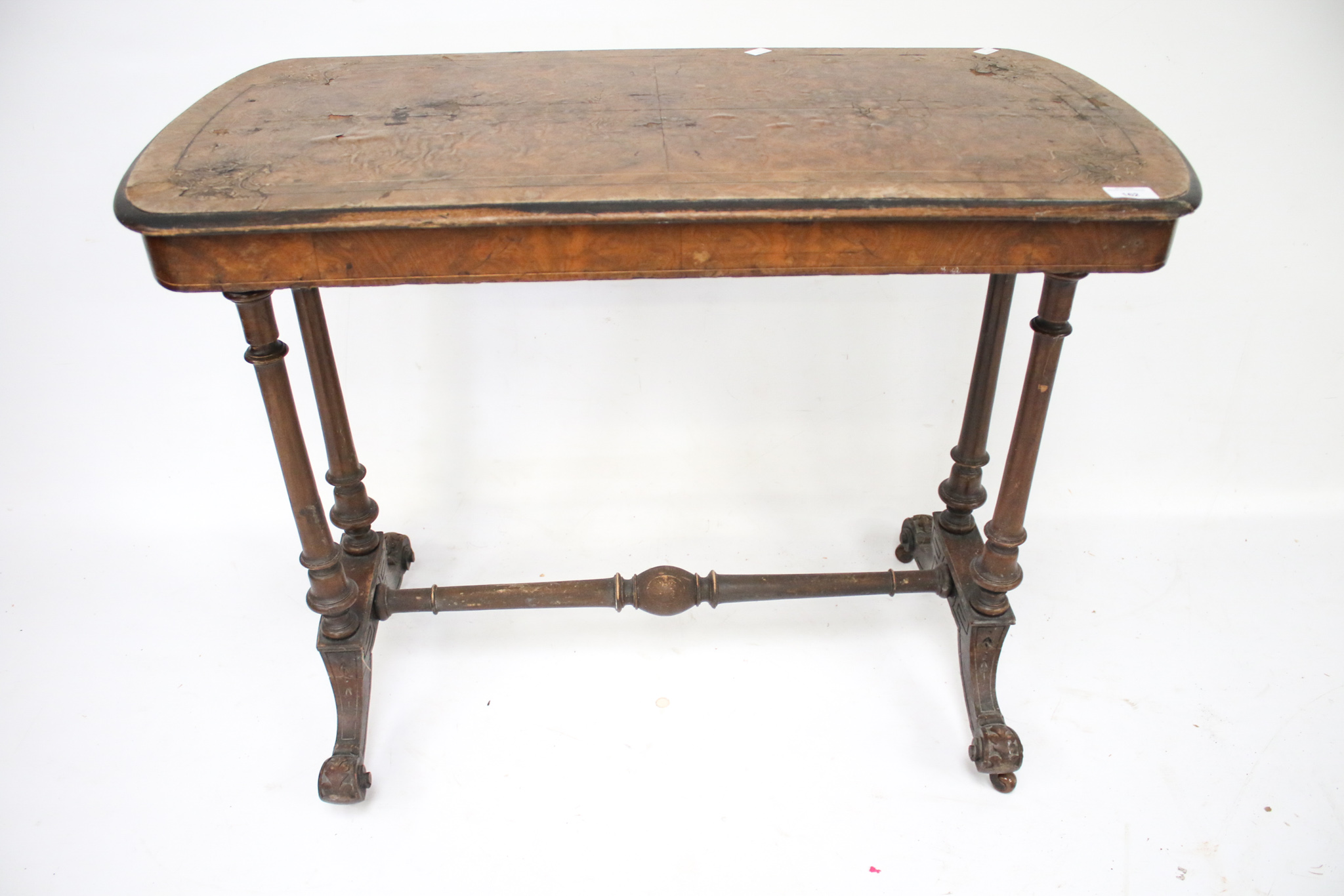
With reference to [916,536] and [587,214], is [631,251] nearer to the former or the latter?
[587,214]

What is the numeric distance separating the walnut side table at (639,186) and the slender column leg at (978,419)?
13.1 inches

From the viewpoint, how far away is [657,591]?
6.98ft

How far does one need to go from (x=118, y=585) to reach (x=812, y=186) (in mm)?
1950

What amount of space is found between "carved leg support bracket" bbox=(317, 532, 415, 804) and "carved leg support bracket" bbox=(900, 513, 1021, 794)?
3.81ft

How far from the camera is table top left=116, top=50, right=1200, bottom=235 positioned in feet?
4.68

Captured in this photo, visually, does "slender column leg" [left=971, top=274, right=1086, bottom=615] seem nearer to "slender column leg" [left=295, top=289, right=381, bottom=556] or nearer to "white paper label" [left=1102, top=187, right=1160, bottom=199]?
"white paper label" [left=1102, top=187, right=1160, bottom=199]

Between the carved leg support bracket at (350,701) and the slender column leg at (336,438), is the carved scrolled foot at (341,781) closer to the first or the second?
the carved leg support bracket at (350,701)

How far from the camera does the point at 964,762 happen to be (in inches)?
81.0

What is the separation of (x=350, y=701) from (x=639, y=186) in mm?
1170

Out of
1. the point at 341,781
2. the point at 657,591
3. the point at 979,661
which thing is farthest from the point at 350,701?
the point at 979,661

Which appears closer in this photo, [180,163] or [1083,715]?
[180,163]

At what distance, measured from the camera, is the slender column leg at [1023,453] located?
1715 mm

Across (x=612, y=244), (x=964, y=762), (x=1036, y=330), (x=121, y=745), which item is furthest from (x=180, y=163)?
(x=964, y=762)

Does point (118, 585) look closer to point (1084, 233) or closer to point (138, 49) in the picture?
point (138, 49)
